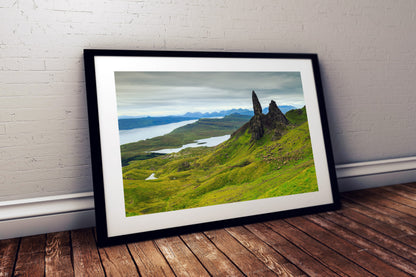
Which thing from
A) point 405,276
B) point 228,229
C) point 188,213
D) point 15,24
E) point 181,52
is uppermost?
point 15,24

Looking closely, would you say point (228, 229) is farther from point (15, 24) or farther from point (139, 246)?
point (15, 24)

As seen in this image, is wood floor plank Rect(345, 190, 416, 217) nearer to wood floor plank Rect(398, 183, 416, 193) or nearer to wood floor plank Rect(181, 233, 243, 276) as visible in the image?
wood floor plank Rect(398, 183, 416, 193)

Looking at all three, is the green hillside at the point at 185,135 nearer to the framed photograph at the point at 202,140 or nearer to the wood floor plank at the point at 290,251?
the framed photograph at the point at 202,140

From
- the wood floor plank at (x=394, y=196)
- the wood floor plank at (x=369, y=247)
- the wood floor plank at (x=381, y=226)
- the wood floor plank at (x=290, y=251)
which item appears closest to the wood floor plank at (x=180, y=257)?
the wood floor plank at (x=290, y=251)

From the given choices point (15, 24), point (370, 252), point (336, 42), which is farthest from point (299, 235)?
point (15, 24)

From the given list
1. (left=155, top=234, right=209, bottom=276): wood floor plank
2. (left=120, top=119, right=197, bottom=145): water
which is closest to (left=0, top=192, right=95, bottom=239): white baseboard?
(left=120, top=119, right=197, bottom=145): water

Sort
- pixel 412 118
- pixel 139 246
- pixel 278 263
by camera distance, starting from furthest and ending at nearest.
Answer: pixel 412 118 < pixel 139 246 < pixel 278 263
